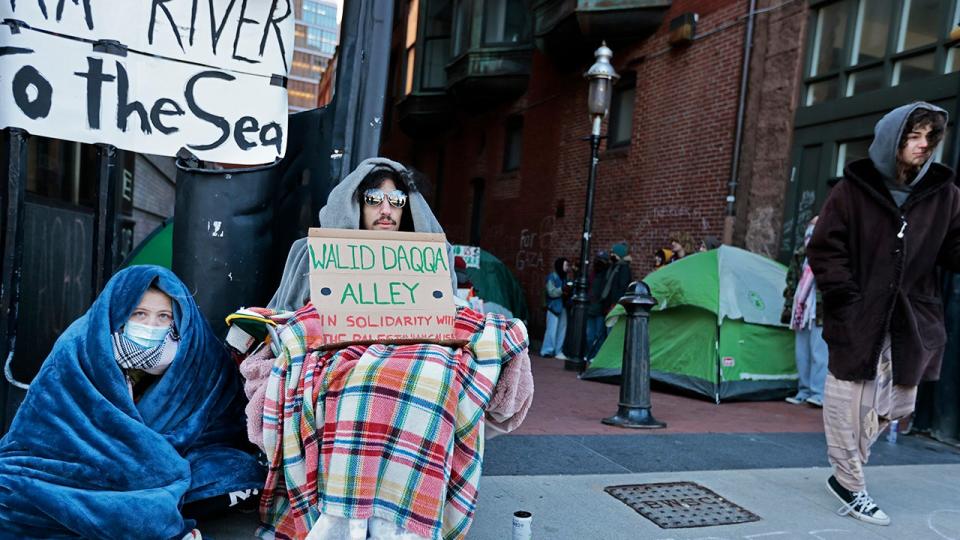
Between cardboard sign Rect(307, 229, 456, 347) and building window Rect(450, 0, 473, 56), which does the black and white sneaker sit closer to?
cardboard sign Rect(307, 229, 456, 347)

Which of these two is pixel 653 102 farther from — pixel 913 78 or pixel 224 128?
pixel 224 128

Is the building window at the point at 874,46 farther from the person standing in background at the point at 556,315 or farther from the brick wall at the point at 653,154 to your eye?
the person standing in background at the point at 556,315

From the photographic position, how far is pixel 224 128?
10.2 feet

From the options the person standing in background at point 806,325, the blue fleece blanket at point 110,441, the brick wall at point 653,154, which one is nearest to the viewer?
the blue fleece blanket at point 110,441

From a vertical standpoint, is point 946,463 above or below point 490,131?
below

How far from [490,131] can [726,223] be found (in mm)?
8197

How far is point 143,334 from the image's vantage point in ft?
7.93

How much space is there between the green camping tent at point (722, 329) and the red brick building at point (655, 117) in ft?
5.17

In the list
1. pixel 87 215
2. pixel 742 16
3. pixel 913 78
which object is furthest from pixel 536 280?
pixel 87 215

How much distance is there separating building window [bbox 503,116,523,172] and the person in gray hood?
11837 mm

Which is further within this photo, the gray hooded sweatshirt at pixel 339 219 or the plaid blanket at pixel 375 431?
the gray hooded sweatshirt at pixel 339 219

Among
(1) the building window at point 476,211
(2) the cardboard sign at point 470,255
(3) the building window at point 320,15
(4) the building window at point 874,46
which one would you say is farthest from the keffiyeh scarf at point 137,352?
(3) the building window at point 320,15

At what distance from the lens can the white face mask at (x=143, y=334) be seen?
2.41 m

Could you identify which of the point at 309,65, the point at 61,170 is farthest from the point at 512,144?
the point at 309,65
